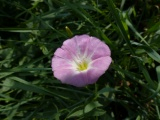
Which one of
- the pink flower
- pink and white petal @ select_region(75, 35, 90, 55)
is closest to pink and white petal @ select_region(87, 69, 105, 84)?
the pink flower

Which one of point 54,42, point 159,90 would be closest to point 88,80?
point 159,90

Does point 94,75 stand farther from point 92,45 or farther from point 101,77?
point 101,77

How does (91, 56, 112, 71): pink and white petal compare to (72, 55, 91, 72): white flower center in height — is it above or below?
above

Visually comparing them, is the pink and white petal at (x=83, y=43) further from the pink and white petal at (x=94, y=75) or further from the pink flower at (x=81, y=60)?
the pink and white petal at (x=94, y=75)

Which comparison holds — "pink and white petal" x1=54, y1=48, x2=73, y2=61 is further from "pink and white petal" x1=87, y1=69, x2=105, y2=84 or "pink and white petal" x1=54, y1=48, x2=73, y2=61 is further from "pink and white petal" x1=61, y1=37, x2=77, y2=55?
"pink and white petal" x1=87, y1=69, x2=105, y2=84

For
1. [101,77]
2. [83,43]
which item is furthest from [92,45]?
[101,77]

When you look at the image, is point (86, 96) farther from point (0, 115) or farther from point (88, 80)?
point (0, 115)
